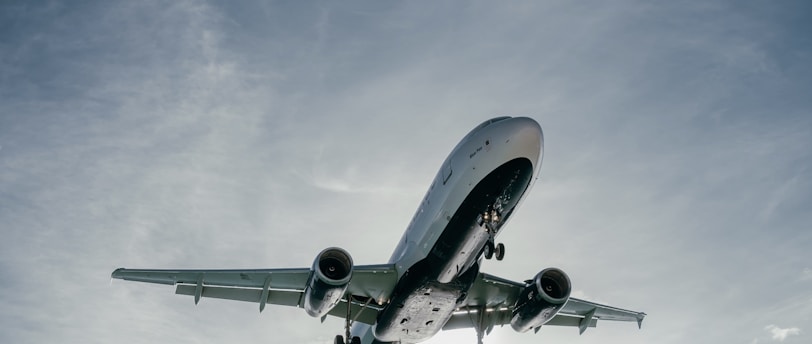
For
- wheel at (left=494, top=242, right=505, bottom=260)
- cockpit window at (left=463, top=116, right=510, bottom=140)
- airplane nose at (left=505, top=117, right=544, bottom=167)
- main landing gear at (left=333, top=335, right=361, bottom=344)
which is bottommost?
main landing gear at (left=333, top=335, right=361, bottom=344)

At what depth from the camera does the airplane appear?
62.8 ft

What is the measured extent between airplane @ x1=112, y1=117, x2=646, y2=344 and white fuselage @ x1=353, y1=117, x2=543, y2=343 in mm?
31

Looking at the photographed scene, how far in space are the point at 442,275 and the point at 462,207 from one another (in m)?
2.56

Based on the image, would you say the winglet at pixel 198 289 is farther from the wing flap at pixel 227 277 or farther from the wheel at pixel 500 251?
the wheel at pixel 500 251

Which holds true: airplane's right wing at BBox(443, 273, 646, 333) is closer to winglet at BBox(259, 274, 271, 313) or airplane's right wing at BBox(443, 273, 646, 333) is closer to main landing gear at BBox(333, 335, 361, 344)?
main landing gear at BBox(333, 335, 361, 344)

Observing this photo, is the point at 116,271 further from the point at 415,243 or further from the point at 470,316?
the point at 470,316

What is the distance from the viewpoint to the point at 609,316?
2786 cm

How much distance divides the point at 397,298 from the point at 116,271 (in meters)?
8.95

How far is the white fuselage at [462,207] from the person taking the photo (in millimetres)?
18859

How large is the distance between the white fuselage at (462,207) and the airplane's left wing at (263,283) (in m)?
0.92

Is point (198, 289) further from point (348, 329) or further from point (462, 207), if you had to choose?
point (462, 207)

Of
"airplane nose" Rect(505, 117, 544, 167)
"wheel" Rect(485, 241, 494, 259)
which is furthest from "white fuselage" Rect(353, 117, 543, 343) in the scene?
"wheel" Rect(485, 241, 494, 259)

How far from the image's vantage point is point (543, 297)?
76.6ft

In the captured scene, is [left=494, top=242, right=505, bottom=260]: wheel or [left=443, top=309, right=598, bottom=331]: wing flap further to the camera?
[left=443, top=309, right=598, bottom=331]: wing flap
